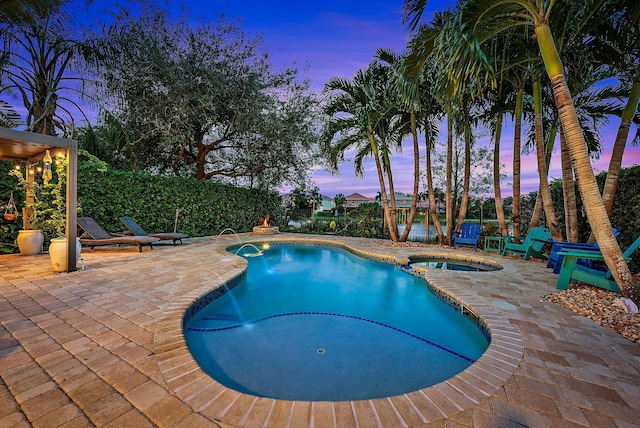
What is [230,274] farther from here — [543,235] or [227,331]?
[543,235]

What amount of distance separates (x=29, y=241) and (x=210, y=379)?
7.09m

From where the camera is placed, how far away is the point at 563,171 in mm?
6320

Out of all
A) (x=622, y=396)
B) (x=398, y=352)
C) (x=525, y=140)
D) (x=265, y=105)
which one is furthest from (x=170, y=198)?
(x=525, y=140)

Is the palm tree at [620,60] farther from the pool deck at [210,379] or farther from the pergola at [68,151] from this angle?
the pergola at [68,151]

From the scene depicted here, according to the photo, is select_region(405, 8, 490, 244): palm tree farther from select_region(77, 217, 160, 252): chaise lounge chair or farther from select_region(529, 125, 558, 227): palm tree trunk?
select_region(77, 217, 160, 252): chaise lounge chair

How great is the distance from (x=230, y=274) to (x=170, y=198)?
244 inches

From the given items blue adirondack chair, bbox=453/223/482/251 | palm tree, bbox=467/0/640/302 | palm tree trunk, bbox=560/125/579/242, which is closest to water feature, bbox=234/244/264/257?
blue adirondack chair, bbox=453/223/482/251

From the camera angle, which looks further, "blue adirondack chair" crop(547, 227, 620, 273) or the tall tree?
the tall tree

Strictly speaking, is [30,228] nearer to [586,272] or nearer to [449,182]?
[586,272]

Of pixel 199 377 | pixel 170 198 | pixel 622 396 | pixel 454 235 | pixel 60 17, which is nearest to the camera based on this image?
pixel 622 396

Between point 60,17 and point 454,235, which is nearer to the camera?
point 60,17

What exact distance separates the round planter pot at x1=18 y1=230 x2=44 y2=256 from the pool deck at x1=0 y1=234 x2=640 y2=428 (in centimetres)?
319

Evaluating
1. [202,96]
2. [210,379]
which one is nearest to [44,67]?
[202,96]

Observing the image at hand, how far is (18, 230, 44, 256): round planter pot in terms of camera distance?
6008mm
